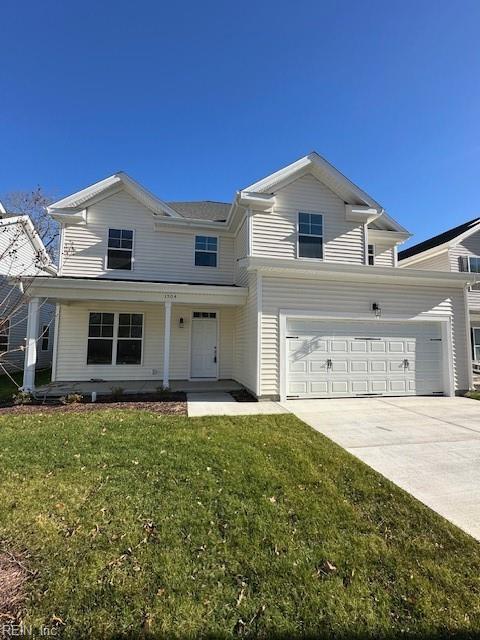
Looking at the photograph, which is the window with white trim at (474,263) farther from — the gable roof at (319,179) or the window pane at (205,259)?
the window pane at (205,259)

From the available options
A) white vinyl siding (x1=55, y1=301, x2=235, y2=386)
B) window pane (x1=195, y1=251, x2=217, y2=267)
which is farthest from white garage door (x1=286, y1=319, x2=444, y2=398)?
window pane (x1=195, y1=251, x2=217, y2=267)

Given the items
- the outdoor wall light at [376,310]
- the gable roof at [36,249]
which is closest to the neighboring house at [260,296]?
the outdoor wall light at [376,310]

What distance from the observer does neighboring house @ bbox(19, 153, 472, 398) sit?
8984 mm

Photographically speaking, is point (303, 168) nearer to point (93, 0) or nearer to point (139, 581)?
point (93, 0)

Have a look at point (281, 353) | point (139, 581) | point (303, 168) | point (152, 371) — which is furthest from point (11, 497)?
point (303, 168)

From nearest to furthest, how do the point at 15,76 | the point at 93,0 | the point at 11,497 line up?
the point at 11,497
the point at 93,0
the point at 15,76

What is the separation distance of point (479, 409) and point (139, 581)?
879 centimetres

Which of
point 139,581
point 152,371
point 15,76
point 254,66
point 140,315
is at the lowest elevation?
point 139,581

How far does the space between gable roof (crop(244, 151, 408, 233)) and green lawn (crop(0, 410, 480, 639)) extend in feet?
29.1

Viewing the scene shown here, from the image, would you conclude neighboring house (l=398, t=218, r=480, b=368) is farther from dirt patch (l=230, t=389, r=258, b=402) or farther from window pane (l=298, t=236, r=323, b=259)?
dirt patch (l=230, t=389, r=258, b=402)

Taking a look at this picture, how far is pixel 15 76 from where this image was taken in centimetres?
938

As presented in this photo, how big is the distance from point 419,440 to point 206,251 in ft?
31.7

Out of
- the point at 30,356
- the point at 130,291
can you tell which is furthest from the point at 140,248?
the point at 30,356

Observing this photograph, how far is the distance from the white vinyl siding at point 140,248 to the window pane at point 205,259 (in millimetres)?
166
